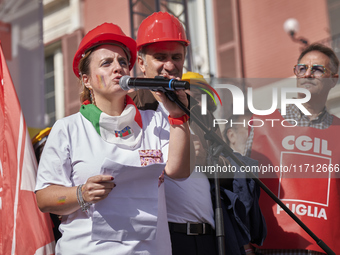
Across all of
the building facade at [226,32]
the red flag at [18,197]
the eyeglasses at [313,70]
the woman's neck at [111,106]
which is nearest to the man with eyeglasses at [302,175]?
the eyeglasses at [313,70]

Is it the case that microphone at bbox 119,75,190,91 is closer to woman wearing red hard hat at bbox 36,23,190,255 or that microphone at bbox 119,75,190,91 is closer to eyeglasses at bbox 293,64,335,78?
woman wearing red hard hat at bbox 36,23,190,255

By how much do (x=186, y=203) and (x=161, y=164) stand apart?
425mm

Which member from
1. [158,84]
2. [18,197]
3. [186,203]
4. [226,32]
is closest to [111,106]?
[158,84]

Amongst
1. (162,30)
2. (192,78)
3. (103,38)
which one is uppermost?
(162,30)

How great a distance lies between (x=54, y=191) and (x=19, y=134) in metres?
0.72

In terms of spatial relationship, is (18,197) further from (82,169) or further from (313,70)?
(313,70)

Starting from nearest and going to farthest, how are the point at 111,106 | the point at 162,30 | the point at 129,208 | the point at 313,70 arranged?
Answer: the point at 129,208
the point at 111,106
the point at 162,30
the point at 313,70

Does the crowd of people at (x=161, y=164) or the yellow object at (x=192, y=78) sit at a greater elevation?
the yellow object at (x=192, y=78)

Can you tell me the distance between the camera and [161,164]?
2.23 meters

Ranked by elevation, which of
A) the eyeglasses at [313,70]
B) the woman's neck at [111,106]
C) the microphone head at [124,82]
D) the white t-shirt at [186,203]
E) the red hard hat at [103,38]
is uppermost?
the red hard hat at [103,38]

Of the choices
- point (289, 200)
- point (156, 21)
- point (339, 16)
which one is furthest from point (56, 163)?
point (339, 16)

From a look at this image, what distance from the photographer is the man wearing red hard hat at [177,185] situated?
257 centimetres

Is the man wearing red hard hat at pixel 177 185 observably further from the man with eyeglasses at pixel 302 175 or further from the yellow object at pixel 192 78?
the man with eyeglasses at pixel 302 175

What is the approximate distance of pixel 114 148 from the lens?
93.1 inches
